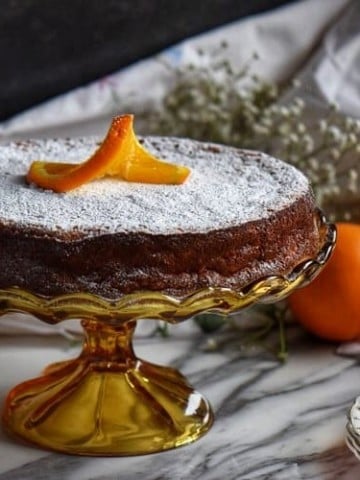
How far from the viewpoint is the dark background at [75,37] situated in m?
1.47

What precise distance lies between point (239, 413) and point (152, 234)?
301mm

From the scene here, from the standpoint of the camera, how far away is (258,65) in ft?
5.16

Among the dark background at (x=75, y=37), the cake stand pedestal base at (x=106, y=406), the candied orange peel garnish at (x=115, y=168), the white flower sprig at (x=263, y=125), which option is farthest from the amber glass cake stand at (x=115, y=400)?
the dark background at (x=75, y=37)

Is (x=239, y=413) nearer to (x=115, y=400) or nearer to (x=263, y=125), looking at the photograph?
(x=115, y=400)

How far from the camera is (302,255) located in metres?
0.99

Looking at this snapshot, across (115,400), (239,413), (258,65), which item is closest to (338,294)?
(239,413)

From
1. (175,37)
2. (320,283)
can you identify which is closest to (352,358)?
(320,283)

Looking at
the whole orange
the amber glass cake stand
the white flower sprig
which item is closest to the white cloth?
the white flower sprig

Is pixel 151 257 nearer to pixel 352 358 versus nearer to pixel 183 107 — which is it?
pixel 352 358

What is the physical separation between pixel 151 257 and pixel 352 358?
0.45 m

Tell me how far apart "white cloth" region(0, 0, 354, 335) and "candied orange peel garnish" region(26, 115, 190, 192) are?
17.6 inches

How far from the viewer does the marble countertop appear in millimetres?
1004

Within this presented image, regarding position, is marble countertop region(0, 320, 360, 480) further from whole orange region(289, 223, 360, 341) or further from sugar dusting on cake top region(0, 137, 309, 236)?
sugar dusting on cake top region(0, 137, 309, 236)

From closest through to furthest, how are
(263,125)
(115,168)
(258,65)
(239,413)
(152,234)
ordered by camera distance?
(152,234)
(115,168)
(239,413)
(263,125)
(258,65)
